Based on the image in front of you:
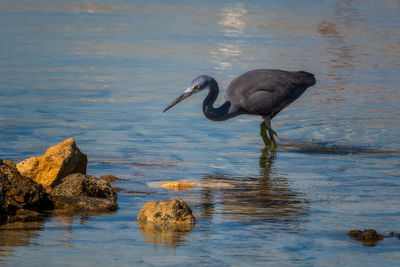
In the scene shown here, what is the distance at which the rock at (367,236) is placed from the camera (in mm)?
7207

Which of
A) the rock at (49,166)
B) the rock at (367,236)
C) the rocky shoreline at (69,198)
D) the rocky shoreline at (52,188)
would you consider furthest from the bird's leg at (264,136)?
the rock at (367,236)

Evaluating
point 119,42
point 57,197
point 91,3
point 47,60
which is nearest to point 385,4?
point 91,3

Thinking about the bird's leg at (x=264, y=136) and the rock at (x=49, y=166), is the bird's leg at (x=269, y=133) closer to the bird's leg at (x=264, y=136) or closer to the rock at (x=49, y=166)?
the bird's leg at (x=264, y=136)

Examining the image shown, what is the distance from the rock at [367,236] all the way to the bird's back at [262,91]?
15.7 ft

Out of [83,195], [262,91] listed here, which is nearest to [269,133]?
[262,91]

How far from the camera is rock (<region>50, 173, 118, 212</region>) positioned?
807 centimetres

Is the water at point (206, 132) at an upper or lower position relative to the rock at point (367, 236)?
lower

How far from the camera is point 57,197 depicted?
8195mm

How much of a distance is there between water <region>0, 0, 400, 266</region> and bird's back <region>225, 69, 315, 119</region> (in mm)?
543

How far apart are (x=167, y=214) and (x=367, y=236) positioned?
5.62 feet

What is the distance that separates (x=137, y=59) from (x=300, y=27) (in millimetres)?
8270

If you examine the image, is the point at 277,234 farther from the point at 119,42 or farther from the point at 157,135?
the point at 119,42

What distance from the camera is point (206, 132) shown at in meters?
12.7

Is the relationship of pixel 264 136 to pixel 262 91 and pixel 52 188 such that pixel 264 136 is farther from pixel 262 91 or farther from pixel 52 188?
pixel 52 188
